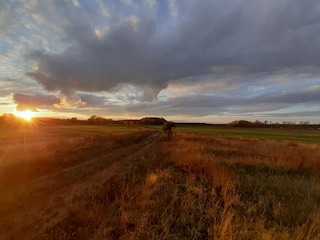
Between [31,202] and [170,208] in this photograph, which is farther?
[31,202]

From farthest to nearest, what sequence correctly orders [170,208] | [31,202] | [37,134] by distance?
[37,134], [31,202], [170,208]

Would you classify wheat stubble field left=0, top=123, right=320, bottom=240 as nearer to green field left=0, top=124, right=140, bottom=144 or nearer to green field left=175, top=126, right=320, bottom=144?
green field left=0, top=124, right=140, bottom=144

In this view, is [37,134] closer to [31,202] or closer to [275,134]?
[31,202]

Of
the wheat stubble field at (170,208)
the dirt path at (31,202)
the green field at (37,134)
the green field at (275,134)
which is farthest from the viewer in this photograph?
the green field at (275,134)

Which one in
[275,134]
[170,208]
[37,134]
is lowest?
[170,208]

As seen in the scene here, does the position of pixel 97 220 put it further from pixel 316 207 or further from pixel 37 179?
pixel 37 179

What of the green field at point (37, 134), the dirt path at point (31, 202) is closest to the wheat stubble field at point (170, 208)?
the dirt path at point (31, 202)

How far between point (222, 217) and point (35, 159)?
644 inches

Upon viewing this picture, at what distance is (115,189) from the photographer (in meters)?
9.68

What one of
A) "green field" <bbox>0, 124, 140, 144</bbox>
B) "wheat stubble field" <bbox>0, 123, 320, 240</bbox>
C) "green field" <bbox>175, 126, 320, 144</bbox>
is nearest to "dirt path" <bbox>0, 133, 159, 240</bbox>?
"wheat stubble field" <bbox>0, 123, 320, 240</bbox>

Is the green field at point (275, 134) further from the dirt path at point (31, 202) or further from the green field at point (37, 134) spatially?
the dirt path at point (31, 202)

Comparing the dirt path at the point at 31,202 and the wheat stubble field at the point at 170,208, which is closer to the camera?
the wheat stubble field at the point at 170,208

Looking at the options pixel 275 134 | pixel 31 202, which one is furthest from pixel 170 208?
pixel 275 134

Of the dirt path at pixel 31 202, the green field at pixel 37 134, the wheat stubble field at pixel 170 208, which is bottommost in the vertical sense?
the dirt path at pixel 31 202
